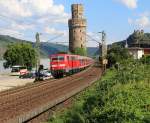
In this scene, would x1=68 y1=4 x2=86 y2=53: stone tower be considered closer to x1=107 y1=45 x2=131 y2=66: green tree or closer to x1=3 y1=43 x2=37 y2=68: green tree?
x1=3 y1=43 x2=37 y2=68: green tree

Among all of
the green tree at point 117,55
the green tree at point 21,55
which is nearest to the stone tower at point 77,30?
the green tree at point 21,55

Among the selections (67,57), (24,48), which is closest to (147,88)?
(67,57)

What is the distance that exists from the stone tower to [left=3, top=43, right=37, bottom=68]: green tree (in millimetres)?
33707

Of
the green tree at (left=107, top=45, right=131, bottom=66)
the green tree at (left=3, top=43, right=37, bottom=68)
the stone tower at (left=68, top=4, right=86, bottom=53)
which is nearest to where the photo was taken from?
the green tree at (left=107, top=45, right=131, bottom=66)

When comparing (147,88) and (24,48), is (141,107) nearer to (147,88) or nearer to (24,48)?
(147,88)

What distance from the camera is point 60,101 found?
3014 cm

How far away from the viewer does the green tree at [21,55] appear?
124 m

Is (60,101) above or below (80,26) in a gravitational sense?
below

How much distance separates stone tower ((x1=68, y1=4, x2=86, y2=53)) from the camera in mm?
161250

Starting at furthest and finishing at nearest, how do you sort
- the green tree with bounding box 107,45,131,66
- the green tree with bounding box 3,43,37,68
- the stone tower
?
the stone tower < the green tree with bounding box 3,43,37,68 < the green tree with bounding box 107,45,131,66

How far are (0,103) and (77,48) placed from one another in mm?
130345

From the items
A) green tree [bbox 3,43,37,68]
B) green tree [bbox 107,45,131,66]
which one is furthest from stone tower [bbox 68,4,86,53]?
green tree [bbox 107,45,131,66]

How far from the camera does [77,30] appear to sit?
6462 inches

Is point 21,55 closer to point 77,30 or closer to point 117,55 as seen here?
point 117,55
